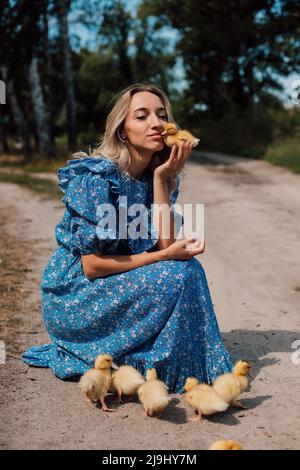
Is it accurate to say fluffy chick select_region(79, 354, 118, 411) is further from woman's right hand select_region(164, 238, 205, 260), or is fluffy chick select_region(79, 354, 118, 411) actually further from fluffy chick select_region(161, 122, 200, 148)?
fluffy chick select_region(161, 122, 200, 148)

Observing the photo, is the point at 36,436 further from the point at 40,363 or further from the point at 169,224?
the point at 169,224

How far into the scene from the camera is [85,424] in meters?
3.28

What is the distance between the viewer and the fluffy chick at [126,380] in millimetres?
3434

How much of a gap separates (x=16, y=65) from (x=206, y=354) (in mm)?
17012

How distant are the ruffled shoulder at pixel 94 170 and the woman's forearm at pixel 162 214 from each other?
32cm

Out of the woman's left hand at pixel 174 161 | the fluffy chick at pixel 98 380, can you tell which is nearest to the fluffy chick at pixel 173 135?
the woman's left hand at pixel 174 161

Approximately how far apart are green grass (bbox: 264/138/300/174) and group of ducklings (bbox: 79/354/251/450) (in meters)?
11.5

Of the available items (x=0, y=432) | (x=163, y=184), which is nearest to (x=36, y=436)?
(x=0, y=432)

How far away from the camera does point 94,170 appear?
12.4 feet

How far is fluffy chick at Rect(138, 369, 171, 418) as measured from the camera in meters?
3.22

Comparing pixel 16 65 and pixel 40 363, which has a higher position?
pixel 16 65

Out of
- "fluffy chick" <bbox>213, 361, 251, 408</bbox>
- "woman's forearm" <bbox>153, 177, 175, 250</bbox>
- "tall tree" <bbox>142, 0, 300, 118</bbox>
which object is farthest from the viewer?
"tall tree" <bbox>142, 0, 300, 118</bbox>
